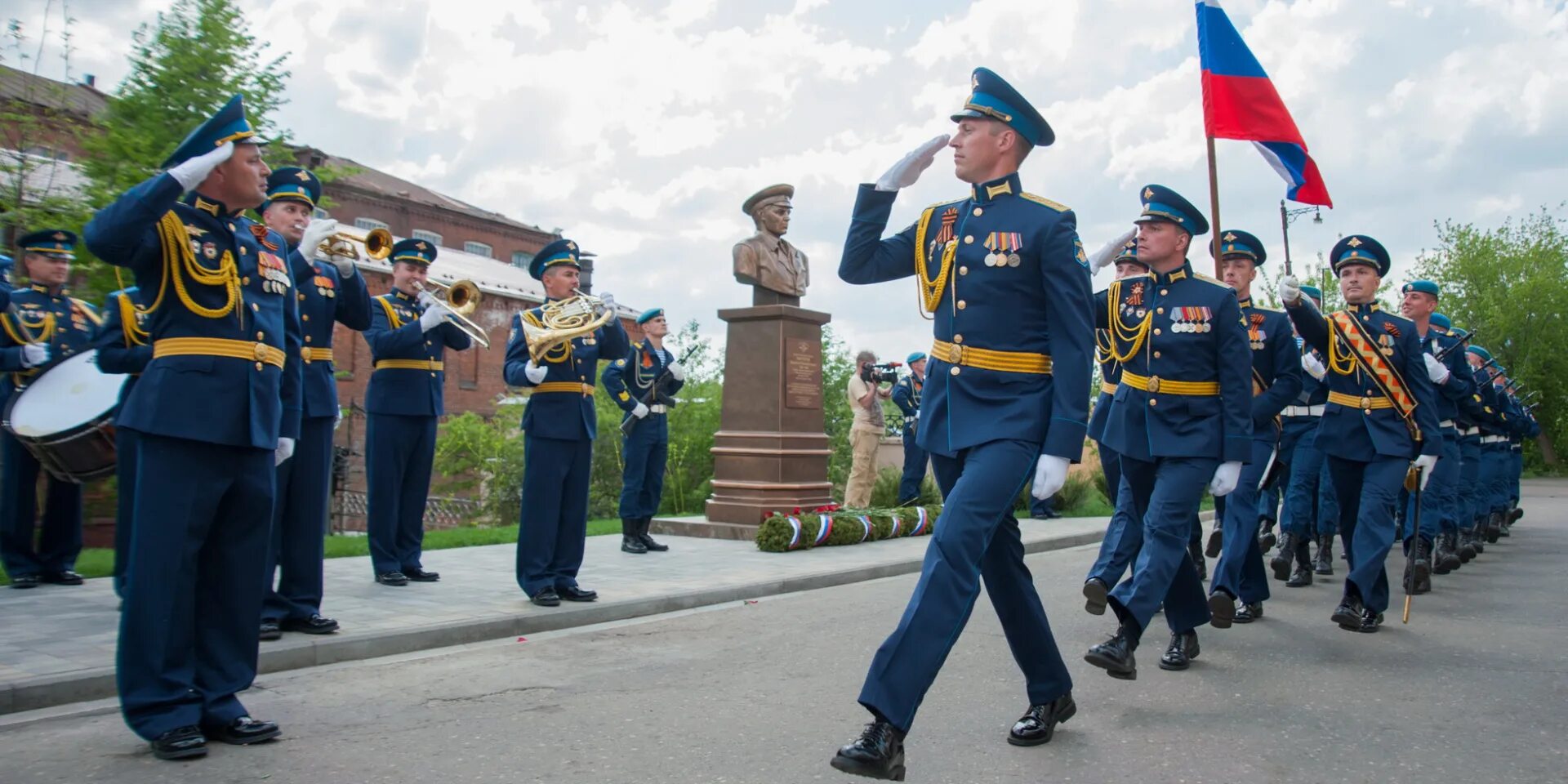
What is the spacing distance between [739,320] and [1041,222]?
376 inches

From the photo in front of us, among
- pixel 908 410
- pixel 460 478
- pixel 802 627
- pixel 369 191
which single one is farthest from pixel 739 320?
pixel 369 191

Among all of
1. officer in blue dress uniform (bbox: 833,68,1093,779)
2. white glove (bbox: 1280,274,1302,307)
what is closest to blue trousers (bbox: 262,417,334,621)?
officer in blue dress uniform (bbox: 833,68,1093,779)

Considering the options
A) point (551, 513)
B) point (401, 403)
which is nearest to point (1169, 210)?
point (551, 513)

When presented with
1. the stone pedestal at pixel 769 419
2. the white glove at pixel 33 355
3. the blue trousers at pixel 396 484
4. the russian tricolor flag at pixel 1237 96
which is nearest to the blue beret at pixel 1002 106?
the russian tricolor flag at pixel 1237 96

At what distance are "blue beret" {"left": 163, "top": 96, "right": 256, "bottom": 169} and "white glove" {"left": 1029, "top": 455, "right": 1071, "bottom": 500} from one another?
10.6ft

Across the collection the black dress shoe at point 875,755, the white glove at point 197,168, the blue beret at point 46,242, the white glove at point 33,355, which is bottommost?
the black dress shoe at point 875,755

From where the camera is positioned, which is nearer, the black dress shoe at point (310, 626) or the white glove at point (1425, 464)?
the black dress shoe at point (310, 626)

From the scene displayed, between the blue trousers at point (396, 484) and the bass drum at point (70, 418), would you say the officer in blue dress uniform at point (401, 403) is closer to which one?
the blue trousers at point (396, 484)

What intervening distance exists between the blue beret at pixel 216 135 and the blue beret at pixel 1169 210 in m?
4.29

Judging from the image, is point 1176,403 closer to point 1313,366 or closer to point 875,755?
point 875,755

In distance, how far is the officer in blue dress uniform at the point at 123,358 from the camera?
640 centimetres

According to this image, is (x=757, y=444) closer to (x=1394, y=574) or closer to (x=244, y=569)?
(x=1394, y=574)

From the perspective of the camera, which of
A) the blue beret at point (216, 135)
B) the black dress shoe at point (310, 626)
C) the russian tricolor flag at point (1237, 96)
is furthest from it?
the russian tricolor flag at point (1237, 96)

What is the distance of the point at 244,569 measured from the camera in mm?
4668
